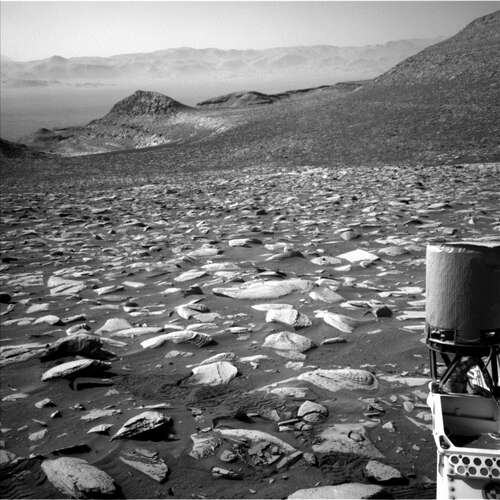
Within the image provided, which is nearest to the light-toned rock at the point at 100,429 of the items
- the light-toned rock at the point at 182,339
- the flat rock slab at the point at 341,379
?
the light-toned rock at the point at 182,339

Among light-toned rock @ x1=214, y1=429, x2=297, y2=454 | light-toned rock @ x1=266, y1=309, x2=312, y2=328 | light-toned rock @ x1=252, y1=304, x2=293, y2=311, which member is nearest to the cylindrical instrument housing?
light-toned rock @ x1=214, y1=429, x2=297, y2=454

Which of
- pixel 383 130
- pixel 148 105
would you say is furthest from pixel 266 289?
pixel 148 105

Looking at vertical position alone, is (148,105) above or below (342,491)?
above

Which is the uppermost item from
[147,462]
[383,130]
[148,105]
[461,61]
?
[461,61]

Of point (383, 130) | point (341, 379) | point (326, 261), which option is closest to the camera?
point (341, 379)

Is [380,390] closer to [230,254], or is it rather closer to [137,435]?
[137,435]

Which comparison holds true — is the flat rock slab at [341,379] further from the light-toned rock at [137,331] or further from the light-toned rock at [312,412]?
the light-toned rock at [137,331]

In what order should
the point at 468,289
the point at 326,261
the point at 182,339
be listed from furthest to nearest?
the point at 326,261
the point at 182,339
the point at 468,289

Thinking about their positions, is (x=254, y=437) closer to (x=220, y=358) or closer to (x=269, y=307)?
(x=220, y=358)

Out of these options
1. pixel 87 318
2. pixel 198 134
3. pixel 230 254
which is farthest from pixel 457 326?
pixel 198 134
